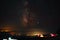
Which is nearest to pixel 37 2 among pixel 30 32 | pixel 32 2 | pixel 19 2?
pixel 32 2

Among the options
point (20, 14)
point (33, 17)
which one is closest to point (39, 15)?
point (33, 17)

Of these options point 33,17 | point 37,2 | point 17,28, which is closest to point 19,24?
point 17,28

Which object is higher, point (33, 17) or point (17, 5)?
point (17, 5)

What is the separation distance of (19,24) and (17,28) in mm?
41

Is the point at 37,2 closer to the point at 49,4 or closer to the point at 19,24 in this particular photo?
the point at 49,4

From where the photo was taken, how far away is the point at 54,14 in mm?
1508

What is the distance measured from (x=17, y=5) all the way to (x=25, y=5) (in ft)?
0.24

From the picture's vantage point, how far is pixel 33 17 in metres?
1.48

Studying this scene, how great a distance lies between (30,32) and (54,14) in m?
0.28

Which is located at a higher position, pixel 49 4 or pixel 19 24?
pixel 49 4

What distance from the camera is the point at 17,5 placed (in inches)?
58.3

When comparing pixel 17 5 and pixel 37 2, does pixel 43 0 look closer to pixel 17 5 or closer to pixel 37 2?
pixel 37 2

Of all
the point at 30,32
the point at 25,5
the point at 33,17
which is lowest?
the point at 30,32

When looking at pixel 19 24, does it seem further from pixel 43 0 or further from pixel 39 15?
pixel 43 0
